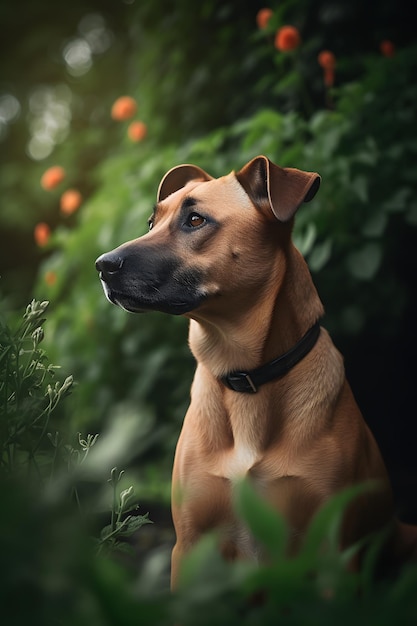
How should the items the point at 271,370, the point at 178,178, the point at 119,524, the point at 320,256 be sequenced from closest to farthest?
1. the point at 119,524
2. the point at 271,370
3. the point at 178,178
4. the point at 320,256

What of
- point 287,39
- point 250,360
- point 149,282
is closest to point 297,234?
point 287,39

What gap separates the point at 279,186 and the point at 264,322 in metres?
0.46

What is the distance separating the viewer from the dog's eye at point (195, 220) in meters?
2.43

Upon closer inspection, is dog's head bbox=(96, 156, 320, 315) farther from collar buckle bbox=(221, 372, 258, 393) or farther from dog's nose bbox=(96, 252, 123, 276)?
collar buckle bbox=(221, 372, 258, 393)

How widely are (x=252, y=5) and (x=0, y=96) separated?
7197 millimetres

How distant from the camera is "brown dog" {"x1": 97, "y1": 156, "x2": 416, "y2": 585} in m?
2.23

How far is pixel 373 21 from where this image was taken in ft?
15.4

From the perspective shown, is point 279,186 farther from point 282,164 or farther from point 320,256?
point 282,164

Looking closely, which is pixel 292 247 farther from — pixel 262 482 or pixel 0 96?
pixel 0 96

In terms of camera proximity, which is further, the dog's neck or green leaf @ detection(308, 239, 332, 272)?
green leaf @ detection(308, 239, 332, 272)

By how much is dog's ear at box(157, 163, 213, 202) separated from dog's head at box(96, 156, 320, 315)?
0.90 feet

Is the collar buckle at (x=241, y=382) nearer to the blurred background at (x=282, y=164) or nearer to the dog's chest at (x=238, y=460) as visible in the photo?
the dog's chest at (x=238, y=460)

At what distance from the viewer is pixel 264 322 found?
7.91 feet

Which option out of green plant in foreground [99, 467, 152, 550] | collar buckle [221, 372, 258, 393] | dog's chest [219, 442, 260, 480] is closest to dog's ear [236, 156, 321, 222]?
collar buckle [221, 372, 258, 393]
